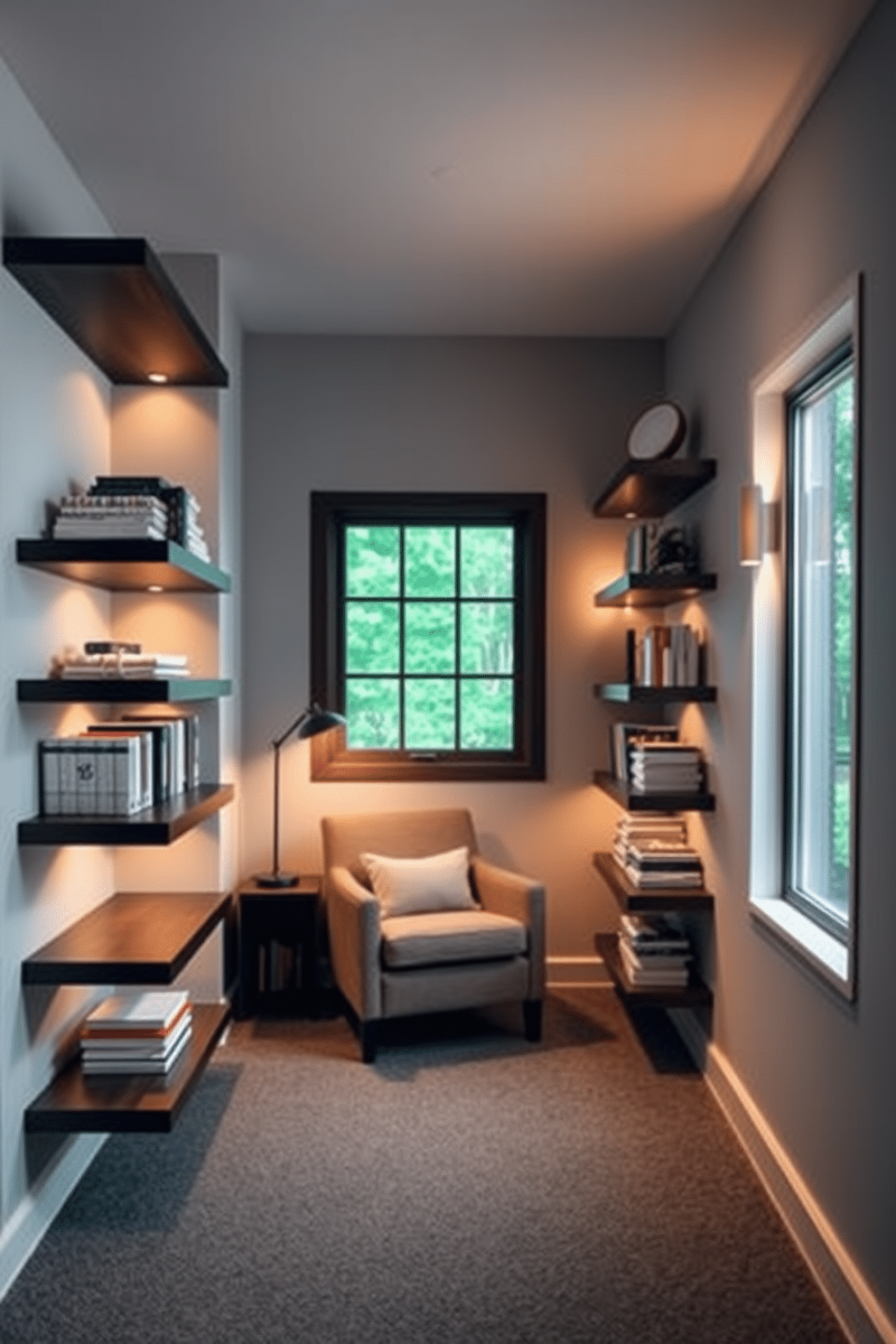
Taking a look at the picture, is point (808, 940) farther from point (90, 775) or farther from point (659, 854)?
point (90, 775)

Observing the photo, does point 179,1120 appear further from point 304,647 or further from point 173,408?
point 173,408

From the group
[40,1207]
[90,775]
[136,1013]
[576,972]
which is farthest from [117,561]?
[576,972]

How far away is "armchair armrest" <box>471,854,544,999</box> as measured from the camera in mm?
3438

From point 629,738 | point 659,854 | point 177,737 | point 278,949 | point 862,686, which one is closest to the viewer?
point 862,686

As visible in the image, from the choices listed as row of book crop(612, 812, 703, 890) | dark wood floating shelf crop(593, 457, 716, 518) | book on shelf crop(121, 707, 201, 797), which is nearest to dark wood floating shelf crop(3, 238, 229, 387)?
book on shelf crop(121, 707, 201, 797)

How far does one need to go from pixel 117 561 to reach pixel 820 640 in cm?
184

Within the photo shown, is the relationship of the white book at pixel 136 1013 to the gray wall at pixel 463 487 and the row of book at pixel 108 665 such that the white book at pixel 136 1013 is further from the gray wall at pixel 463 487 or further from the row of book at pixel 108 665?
the gray wall at pixel 463 487

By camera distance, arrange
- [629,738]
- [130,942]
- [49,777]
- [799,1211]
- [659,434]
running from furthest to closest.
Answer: [629,738], [659,434], [130,942], [49,777], [799,1211]

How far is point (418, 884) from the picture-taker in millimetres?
3609

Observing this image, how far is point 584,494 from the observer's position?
4082 millimetres

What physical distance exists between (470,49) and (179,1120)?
3000mm

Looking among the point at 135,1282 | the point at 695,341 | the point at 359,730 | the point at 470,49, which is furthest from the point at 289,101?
the point at 135,1282

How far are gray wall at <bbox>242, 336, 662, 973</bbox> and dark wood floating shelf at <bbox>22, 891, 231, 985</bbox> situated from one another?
40.0 inches

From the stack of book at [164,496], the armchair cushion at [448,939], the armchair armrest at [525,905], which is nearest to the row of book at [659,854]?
the armchair armrest at [525,905]
